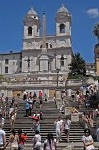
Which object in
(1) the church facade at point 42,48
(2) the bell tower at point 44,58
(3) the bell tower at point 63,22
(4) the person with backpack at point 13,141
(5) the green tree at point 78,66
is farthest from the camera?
(3) the bell tower at point 63,22

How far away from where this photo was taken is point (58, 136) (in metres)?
25.4

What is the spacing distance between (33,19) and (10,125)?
95792 mm

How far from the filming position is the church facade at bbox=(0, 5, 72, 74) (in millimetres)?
114375

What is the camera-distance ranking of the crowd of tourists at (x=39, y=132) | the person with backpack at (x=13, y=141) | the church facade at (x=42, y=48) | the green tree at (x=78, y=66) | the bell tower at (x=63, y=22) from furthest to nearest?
the bell tower at (x=63, y=22), the church facade at (x=42, y=48), the green tree at (x=78, y=66), the person with backpack at (x=13, y=141), the crowd of tourists at (x=39, y=132)

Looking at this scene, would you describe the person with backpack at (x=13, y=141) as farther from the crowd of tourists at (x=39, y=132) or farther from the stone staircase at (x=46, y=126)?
the stone staircase at (x=46, y=126)

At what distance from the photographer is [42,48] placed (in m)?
112

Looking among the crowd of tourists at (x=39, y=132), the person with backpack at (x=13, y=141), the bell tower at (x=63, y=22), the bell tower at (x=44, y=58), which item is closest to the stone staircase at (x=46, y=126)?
the crowd of tourists at (x=39, y=132)

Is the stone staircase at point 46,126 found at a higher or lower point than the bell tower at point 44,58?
lower

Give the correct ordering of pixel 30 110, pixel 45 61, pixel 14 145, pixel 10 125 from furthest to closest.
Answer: pixel 45 61 → pixel 30 110 → pixel 10 125 → pixel 14 145

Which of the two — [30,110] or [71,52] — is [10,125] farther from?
[71,52]

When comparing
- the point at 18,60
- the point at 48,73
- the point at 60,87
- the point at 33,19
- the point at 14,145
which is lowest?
the point at 14,145

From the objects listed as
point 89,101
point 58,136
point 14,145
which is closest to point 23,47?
point 89,101

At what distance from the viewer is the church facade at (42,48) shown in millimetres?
114375

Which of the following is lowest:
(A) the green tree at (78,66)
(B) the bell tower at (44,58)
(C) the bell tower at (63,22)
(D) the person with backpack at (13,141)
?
(D) the person with backpack at (13,141)
